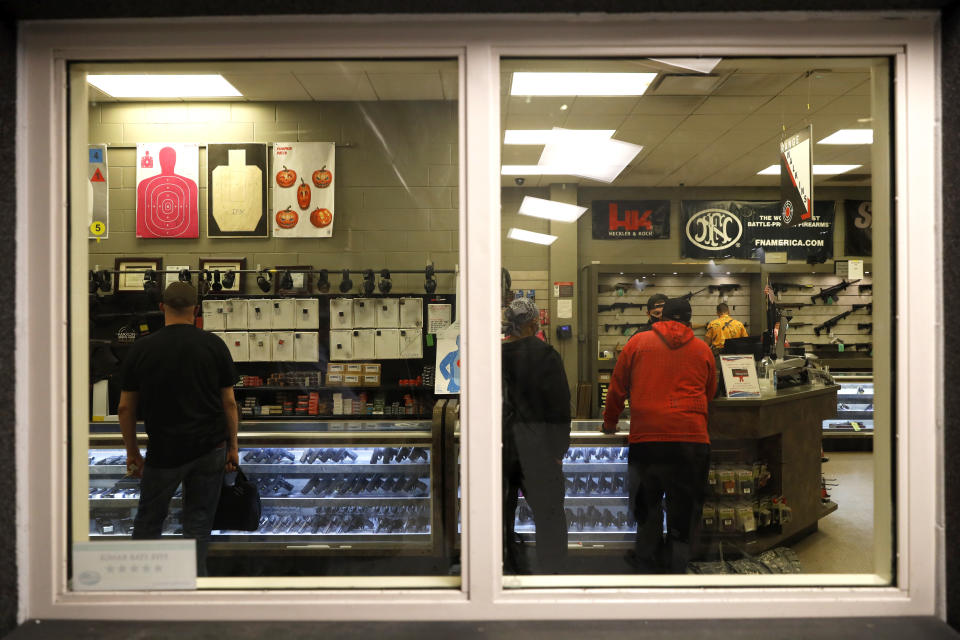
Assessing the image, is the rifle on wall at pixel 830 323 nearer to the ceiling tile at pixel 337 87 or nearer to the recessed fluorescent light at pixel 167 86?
the ceiling tile at pixel 337 87

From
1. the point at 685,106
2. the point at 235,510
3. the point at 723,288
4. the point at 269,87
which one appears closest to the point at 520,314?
the point at 235,510

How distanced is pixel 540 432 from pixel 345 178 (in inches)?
115

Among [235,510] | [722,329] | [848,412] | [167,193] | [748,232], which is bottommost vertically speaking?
[848,412]

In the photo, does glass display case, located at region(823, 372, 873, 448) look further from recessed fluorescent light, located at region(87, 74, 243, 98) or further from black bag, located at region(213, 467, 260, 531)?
recessed fluorescent light, located at region(87, 74, 243, 98)

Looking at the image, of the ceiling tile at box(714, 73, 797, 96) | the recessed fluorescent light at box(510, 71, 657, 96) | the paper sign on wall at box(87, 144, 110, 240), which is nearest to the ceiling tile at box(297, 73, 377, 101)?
the recessed fluorescent light at box(510, 71, 657, 96)

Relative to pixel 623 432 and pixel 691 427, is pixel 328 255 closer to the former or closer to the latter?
pixel 623 432

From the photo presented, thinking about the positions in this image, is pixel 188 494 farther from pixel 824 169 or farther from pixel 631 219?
pixel 824 169

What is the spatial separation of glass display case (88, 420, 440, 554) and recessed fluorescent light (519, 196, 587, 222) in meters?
4.50

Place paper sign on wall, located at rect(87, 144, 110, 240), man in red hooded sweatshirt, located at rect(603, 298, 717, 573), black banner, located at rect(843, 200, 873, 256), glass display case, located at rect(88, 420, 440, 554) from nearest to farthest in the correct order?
paper sign on wall, located at rect(87, 144, 110, 240) < man in red hooded sweatshirt, located at rect(603, 298, 717, 573) < glass display case, located at rect(88, 420, 440, 554) < black banner, located at rect(843, 200, 873, 256)

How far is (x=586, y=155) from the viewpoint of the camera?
6430 mm

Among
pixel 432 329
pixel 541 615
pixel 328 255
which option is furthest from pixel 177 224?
pixel 541 615

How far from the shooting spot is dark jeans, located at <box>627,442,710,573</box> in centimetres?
329

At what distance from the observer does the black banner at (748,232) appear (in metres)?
7.85

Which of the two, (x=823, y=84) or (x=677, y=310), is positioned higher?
(x=823, y=84)
